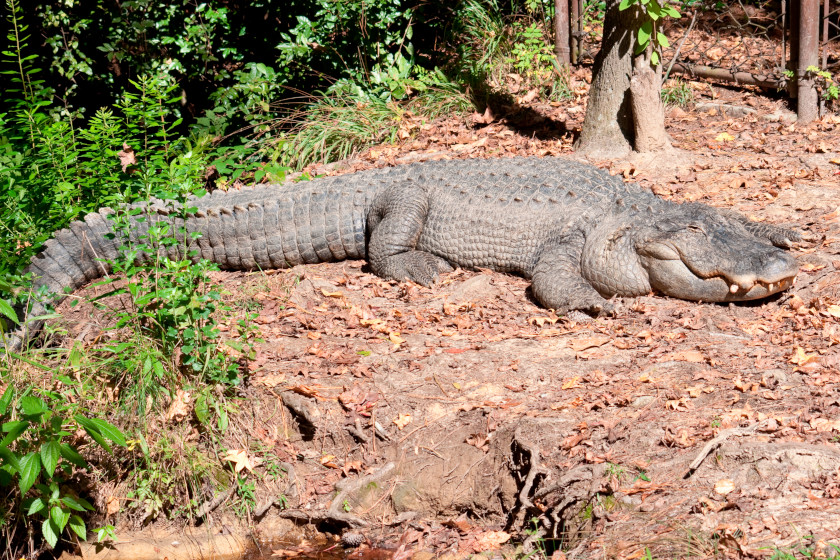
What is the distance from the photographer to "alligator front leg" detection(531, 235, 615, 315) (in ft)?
18.4

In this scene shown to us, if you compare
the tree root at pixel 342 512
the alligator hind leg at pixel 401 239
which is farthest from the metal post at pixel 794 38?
the tree root at pixel 342 512


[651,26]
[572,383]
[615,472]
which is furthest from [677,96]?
[615,472]

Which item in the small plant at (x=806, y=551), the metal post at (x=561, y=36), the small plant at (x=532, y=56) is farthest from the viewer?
the metal post at (x=561, y=36)

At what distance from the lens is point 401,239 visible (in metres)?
6.65

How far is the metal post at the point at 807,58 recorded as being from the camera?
25.7ft

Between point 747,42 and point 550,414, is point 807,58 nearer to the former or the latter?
point 747,42

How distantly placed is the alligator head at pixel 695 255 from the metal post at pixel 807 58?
2.81 m

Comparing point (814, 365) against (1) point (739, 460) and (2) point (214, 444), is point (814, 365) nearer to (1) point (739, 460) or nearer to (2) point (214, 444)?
(1) point (739, 460)

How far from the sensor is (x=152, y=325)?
4.60 m

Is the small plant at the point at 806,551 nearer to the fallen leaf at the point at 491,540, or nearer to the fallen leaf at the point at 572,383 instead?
the fallen leaf at the point at 491,540

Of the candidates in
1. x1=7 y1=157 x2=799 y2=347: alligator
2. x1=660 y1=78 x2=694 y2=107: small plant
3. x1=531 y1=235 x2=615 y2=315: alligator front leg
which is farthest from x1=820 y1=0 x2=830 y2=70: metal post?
x1=531 y1=235 x2=615 y2=315: alligator front leg

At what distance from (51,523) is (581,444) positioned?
9.15ft

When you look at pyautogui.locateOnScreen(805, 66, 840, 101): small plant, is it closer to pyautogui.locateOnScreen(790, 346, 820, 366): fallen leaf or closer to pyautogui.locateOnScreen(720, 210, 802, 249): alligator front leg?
pyautogui.locateOnScreen(720, 210, 802, 249): alligator front leg

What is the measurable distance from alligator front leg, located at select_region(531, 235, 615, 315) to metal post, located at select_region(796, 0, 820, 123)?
369cm
